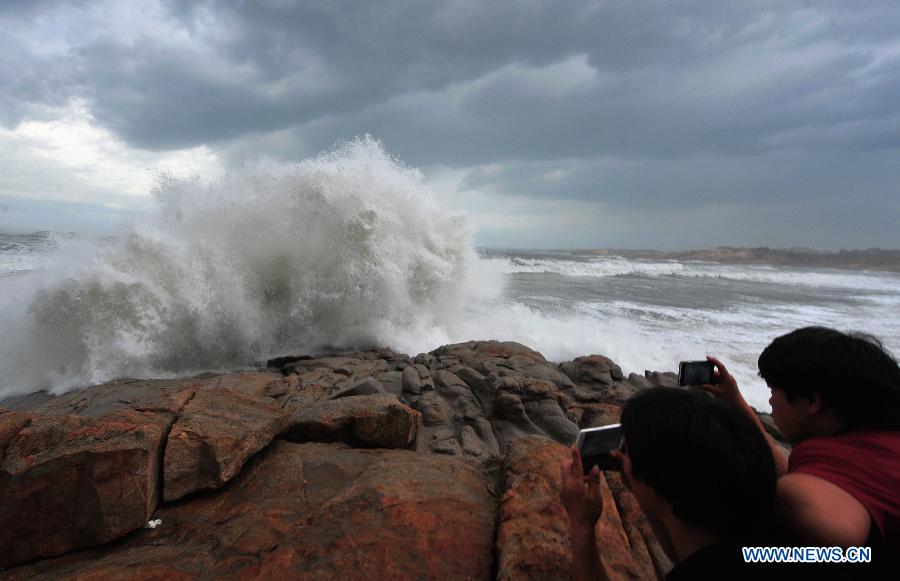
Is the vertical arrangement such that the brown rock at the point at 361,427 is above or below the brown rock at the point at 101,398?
above

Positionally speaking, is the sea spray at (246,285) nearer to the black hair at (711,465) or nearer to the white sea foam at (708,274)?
the black hair at (711,465)

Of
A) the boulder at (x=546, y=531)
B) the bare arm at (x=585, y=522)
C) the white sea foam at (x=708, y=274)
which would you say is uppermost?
the bare arm at (x=585, y=522)

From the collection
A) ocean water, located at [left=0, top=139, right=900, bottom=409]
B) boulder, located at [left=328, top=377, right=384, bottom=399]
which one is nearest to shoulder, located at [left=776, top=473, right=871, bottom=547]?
boulder, located at [left=328, top=377, right=384, bottom=399]

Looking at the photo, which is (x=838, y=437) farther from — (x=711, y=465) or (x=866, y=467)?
(x=711, y=465)

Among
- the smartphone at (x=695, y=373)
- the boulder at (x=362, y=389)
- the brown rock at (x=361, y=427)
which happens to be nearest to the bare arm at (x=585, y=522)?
the smartphone at (x=695, y=373)

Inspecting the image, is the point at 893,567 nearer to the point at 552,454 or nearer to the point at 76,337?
the point at 552,454

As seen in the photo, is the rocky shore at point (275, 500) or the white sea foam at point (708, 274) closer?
the rocky shore at point (275, 500)

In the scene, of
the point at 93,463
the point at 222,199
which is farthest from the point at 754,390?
the point at 222,199

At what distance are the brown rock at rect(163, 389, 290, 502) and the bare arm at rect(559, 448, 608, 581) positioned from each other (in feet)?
6.64

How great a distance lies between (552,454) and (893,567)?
172cm

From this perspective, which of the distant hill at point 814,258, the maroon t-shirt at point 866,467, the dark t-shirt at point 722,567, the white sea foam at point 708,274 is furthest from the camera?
the distant hill at point 814,258

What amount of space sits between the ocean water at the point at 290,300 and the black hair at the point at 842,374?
20.0 feet

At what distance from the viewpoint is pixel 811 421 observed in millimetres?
1406

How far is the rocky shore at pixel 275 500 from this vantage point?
201 centimetres
